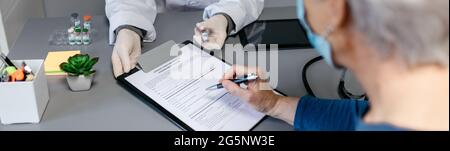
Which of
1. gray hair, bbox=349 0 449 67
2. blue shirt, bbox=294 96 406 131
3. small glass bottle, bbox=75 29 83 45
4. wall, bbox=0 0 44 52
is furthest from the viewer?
wall, bbox=0 0 44 52

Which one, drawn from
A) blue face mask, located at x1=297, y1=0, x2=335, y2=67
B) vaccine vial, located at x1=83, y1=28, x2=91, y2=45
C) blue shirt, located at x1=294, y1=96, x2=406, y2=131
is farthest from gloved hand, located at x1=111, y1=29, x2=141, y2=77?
blue face mask, located at x1=297, y1=0, x2=335, y2=67

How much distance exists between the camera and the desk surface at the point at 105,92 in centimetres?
100

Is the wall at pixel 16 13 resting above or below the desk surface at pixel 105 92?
below

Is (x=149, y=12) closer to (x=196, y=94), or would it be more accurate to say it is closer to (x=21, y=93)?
(x=196, y=94)

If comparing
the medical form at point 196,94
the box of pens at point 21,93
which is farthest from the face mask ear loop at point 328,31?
the box of pens at point 21,93

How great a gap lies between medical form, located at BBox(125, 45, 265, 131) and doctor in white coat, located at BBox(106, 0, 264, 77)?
0.07m

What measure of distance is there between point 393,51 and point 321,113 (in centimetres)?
51

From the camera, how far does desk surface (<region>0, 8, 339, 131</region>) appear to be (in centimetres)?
100

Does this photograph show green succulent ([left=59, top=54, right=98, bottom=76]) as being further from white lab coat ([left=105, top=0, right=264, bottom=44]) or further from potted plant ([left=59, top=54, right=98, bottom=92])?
white lab coat ([left=105, top=0, right=264, bottom=44])

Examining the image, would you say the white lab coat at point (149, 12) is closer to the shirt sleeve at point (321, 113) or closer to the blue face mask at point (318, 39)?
the shirt sleeve at point (321, 113)

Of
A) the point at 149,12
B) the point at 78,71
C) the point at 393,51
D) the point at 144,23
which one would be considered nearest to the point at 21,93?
the point at 78,71

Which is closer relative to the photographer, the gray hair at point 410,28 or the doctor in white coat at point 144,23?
the gray hair at point 410,28

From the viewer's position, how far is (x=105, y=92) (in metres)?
1.12
